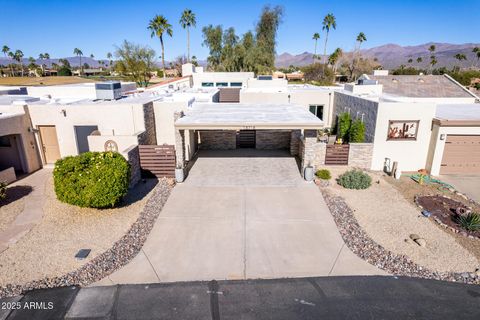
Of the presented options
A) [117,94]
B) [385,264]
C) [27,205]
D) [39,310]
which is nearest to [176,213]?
[39,310]

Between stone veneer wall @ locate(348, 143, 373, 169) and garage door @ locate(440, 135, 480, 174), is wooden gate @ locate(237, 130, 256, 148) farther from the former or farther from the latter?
garage door @ locate(440, 135, 480, 174)

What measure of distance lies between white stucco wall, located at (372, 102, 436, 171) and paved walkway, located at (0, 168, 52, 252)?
17.2 metres

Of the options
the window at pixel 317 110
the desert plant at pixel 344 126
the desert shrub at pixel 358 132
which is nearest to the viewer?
the desert shrub at pixel 358 132

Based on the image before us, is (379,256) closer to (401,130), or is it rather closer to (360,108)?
(401,130)

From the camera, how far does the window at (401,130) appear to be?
16.3 metres

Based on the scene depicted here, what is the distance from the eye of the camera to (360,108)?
742 inches

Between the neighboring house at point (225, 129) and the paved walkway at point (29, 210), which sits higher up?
the neighboring house at point (225, 129)

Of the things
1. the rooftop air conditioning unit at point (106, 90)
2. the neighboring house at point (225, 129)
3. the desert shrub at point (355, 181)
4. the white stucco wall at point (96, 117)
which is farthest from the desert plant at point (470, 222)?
the rooftop air conditioning unit at point (106, 90)

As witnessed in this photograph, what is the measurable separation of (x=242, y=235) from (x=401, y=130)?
475 inches

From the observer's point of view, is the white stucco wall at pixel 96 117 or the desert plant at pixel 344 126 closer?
the white stucco wall at pixel 96 117

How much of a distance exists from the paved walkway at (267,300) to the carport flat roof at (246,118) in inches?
307

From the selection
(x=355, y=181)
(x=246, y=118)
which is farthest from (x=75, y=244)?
(x=355, y=181)

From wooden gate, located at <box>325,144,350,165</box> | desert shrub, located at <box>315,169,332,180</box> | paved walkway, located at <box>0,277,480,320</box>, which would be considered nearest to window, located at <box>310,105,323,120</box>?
wooden gate, located at <box>325,144,350,165</box>

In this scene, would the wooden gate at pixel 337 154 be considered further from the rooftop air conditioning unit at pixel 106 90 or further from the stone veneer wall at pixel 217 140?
the rooftop air conditioning unit at pixel 106 90
